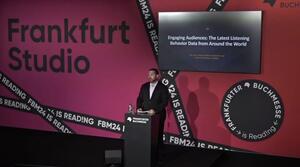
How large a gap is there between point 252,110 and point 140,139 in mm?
2086

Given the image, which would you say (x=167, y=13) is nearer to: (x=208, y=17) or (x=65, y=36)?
(x=208, y=17)

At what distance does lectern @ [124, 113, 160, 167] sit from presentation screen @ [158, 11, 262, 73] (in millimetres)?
1608

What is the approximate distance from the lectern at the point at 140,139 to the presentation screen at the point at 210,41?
1608 mm

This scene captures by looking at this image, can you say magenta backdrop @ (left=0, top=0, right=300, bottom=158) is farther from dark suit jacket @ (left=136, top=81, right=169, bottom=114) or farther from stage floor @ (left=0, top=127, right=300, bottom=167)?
dark suit jacket @ (left=136, top=81, right=169, bottom=114)

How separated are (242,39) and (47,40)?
367cm

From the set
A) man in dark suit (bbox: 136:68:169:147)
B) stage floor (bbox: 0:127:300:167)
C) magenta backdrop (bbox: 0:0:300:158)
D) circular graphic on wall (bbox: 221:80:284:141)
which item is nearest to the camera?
man in dark suit (bbox: 136:68:169:147)

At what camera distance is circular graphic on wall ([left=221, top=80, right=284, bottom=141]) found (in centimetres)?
648

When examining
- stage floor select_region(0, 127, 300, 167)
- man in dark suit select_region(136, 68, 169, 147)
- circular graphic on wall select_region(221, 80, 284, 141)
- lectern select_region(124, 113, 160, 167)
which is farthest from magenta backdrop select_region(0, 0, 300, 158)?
lectern select_region(124, 113, 160, 167)

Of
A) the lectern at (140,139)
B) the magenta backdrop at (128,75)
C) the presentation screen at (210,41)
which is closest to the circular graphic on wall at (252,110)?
the magenta backdrop at (128,75)

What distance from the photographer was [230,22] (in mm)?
6508

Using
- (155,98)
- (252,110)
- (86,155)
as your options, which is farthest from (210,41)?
(86,155)

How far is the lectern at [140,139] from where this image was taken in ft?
17.8

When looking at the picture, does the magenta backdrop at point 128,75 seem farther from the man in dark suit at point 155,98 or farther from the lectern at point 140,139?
the lectern at point 140,139

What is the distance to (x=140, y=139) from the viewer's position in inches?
216
